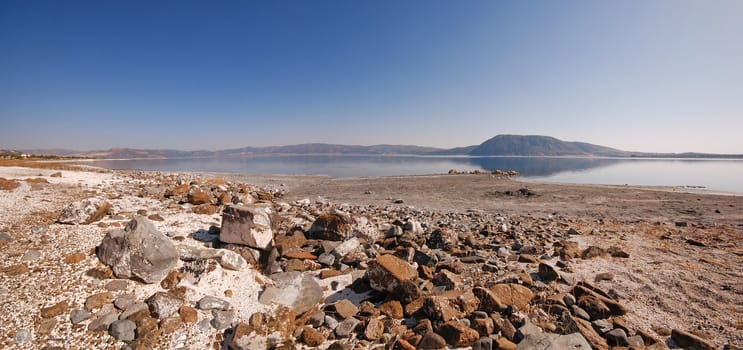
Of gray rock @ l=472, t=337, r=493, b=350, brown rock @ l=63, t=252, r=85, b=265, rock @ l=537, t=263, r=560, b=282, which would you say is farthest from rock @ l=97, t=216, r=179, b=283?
rock @ l=537, t=263, r=560, b=282

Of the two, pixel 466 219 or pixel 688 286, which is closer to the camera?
pixel 688 286

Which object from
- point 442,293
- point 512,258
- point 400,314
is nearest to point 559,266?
point 512,258

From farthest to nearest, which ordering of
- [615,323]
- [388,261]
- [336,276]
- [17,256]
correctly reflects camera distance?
[336,276] → [388,261] → [17,256] → [615,323]

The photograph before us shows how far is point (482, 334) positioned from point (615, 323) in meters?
2.01

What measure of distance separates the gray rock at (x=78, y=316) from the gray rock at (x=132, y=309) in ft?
1.14

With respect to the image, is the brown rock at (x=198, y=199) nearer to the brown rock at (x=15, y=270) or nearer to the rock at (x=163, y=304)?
the brown rock at (x=15, y=270)

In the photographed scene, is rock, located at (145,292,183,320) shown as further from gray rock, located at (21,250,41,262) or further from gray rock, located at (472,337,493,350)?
gray rock, located at (472,337,493,350)

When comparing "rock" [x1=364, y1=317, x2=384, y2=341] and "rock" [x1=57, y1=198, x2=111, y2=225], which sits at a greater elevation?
"rock" [x1=57, y1=198, x2=111, y2=225]

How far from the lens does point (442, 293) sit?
14.4 feet

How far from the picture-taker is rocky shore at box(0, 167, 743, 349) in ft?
11.1

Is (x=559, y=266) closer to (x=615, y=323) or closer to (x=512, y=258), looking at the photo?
(x=512, y=258)

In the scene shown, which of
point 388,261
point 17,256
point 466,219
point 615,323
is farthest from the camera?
point 466,219

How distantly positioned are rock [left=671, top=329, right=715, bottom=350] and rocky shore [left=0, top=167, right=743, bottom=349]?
0.04 ft

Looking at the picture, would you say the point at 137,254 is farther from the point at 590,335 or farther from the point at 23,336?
the point at 590,335
